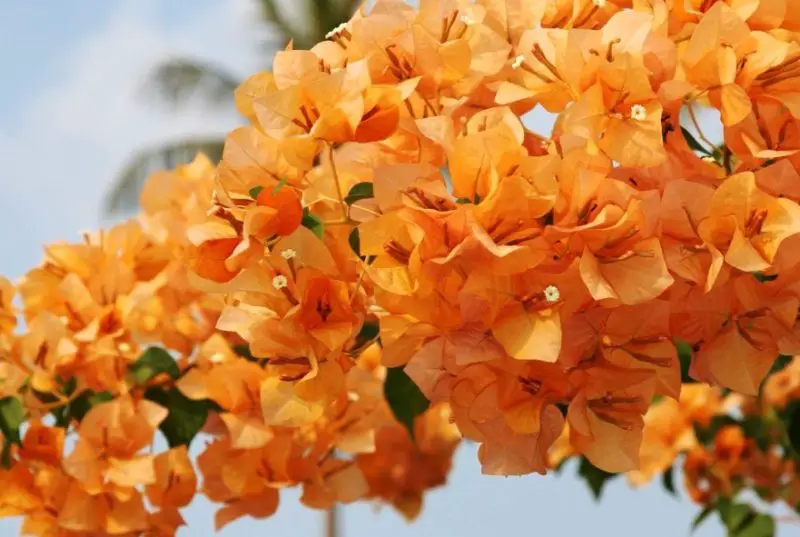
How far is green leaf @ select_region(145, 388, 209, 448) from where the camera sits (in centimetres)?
148

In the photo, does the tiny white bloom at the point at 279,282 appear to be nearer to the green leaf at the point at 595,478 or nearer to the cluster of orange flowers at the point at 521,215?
the cluster of orange flowers at the point at 521,215

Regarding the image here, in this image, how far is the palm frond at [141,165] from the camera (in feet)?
31.9

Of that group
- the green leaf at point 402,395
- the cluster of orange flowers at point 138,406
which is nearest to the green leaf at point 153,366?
the cluster of orange flowers at point 138,406

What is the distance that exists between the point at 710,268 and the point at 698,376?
158mm

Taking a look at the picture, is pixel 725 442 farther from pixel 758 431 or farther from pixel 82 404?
pixel 82 404

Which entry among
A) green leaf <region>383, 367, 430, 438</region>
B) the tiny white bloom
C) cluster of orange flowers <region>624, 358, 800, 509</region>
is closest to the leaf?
green leaf <region>383, 367, 430, 438</region>

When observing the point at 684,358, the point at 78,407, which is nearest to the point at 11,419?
the point at 78,407

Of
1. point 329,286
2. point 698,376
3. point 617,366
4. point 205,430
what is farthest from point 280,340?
point 205,430

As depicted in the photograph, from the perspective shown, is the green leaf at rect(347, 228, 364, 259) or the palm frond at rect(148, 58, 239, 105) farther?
the palm frond at rect(148, 58, 239, 105)

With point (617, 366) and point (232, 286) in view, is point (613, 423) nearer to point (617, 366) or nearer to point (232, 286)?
point (617, 366)

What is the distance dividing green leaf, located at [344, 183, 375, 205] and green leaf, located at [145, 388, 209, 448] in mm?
490

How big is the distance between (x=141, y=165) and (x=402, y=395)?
8.72 meters

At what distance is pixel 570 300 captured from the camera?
96 cm

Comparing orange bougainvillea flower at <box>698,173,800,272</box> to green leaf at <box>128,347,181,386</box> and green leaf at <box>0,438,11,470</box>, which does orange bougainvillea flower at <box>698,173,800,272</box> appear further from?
green leaf at <box>0,438,11,470</box>
